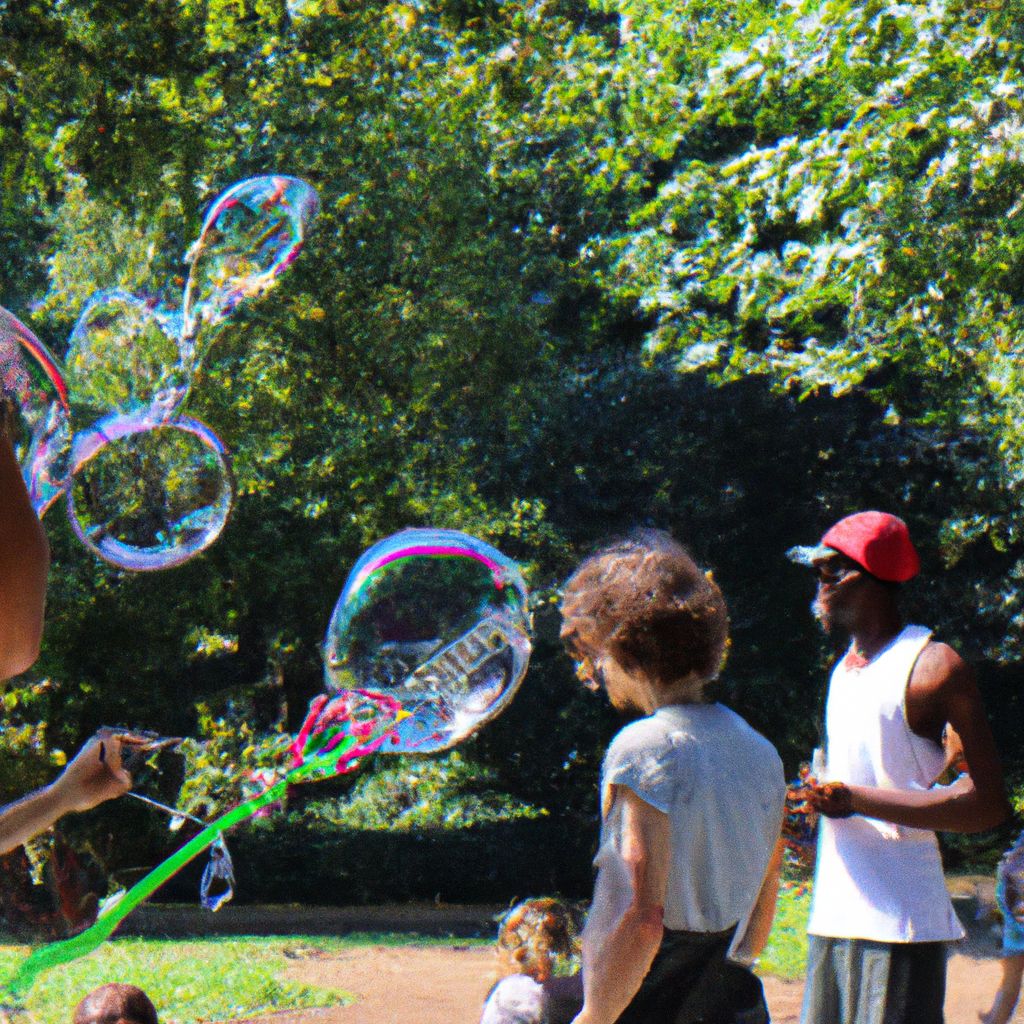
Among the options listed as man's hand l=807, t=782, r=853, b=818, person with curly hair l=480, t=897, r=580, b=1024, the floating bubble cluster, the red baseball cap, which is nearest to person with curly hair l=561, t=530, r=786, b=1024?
man's hand l=807, t=782, r=853, b=818

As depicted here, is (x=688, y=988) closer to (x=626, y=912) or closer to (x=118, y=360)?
(x=626, y=912)

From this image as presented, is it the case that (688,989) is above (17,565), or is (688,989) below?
below

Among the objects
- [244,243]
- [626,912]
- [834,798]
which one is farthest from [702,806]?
[244,243]

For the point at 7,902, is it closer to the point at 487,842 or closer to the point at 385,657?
the point at 487,842

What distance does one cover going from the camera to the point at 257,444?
1238 centimetres

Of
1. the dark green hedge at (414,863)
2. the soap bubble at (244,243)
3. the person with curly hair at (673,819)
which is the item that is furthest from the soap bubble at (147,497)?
the dark green hedge at (414,863)

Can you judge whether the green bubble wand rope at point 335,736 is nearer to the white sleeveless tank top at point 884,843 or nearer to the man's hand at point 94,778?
the man's hand at point 94,778

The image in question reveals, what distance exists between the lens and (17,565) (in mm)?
1054

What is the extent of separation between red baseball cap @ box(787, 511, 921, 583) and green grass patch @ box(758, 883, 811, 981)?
517 cm

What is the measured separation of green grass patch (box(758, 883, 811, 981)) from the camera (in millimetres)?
8836

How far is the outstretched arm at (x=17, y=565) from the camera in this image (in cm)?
104

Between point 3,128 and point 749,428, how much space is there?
28.2 ft

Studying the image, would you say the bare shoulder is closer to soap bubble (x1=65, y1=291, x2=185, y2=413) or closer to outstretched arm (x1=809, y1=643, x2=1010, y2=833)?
outstretched arm (x1=809, y1=643, x2=1010, y2=833)

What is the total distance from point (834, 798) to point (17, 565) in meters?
1.87
